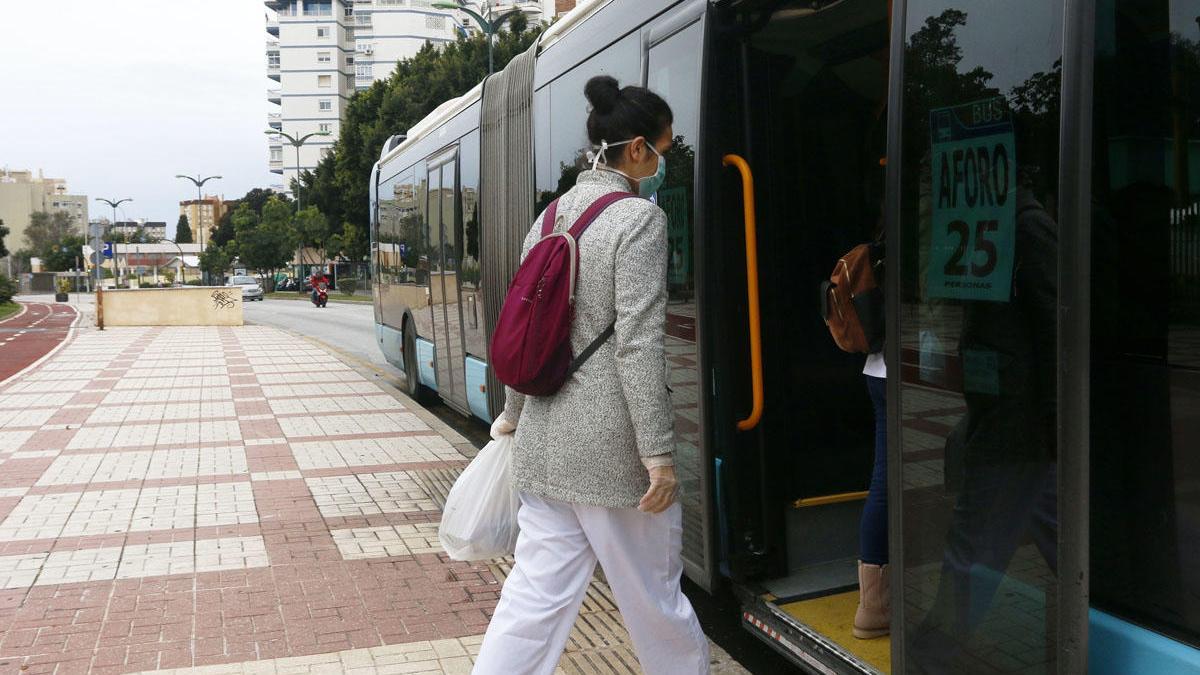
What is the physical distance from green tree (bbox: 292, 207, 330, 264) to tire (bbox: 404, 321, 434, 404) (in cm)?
5204

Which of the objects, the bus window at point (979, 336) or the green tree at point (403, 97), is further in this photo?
the green tree at point (403, 97)

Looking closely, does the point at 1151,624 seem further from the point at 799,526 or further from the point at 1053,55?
the point at 799,526

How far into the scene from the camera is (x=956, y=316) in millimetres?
2771

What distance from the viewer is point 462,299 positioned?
9211 millimetres

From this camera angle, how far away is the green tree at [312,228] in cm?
6494

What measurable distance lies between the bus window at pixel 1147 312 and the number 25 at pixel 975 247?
0.26 metres

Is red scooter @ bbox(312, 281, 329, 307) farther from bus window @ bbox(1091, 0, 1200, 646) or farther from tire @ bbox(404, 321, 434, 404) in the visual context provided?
bus window @ bbox(1091, 0, 1200, 646)

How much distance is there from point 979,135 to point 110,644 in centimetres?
390

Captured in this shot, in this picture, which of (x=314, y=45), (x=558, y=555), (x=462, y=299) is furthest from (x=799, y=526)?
(x=314, y=45)

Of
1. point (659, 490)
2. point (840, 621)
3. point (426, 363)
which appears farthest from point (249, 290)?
point (659, 490)

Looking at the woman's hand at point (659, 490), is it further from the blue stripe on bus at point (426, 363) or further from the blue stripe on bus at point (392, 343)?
the blue stripe on bus at point (392, 343)

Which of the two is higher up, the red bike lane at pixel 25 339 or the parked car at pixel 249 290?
the parked car at pixel 249 290

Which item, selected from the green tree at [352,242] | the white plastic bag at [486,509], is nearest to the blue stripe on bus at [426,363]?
the white plastic bag at [486,509]

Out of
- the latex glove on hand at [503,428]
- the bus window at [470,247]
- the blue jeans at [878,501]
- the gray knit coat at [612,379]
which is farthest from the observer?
the bus window at [470,247]
